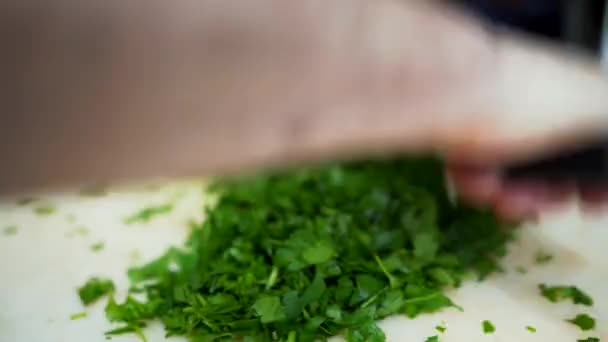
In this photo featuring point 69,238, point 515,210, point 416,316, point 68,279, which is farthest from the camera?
point 69,238

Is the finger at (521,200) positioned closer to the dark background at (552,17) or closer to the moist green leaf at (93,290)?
the moist green leaf at (93,290)

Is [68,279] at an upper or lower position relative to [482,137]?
lower

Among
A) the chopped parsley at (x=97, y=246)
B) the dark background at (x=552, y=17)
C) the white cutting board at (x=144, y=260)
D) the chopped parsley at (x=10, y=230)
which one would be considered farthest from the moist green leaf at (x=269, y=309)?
the dark background at (x=552, y=17)

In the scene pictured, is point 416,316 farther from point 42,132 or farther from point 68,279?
point 42,132

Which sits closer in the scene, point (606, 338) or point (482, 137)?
point (482, 137)

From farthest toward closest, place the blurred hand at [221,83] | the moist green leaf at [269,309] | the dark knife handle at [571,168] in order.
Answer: the moist green leaf at [269,309]
the dark knife handle at [571,168]
the blurred hand at [221,83]

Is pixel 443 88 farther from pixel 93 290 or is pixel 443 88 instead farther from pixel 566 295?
pixel 93 290

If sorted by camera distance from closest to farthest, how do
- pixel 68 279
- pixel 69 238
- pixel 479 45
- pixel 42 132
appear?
pixel 42 132 → pixel 479 45 → pixel 68 279 → pixel 69 238

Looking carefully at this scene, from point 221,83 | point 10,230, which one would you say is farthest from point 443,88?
point 10,230

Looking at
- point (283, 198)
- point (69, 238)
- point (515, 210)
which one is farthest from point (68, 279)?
point (515, 210)
